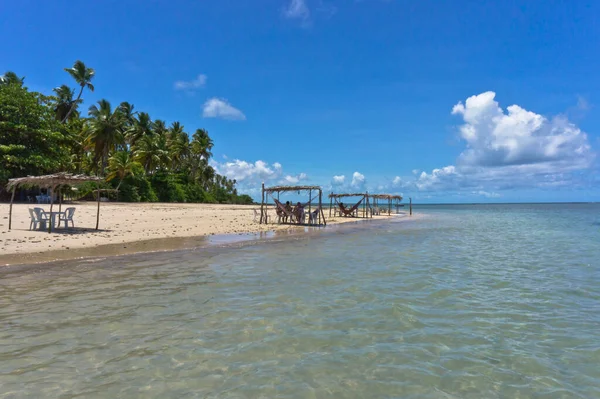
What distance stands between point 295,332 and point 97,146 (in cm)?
3951

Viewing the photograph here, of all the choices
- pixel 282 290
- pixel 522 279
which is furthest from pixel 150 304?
pixel 522 279

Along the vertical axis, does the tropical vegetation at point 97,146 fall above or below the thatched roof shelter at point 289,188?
above

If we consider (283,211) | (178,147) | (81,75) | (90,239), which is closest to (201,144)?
(178,147)

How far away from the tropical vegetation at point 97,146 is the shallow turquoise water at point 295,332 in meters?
24.7

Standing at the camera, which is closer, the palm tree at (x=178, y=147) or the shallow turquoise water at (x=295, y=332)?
the shallow turquoise water at (x=295, y=332)

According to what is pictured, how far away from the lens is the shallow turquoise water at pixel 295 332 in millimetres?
3520

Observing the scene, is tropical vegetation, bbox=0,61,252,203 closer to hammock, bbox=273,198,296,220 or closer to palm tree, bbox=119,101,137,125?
palm tree, bbox=119,101,137,125

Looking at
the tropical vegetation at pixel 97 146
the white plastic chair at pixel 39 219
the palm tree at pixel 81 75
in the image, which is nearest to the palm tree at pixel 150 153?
the tropical vegetation at pixel 97 146

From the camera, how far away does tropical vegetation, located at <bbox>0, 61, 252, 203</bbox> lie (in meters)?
27.3

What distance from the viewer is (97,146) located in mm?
37562

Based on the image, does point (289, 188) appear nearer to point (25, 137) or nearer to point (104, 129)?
point (25, 137)

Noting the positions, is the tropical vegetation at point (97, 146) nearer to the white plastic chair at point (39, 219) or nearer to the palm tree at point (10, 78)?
the palm tree at point (10, 78)

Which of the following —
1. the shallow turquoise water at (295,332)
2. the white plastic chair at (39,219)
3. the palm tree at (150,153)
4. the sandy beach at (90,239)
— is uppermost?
the palm tree at (150,153)

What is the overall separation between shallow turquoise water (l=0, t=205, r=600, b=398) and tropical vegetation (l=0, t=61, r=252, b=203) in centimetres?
2474
